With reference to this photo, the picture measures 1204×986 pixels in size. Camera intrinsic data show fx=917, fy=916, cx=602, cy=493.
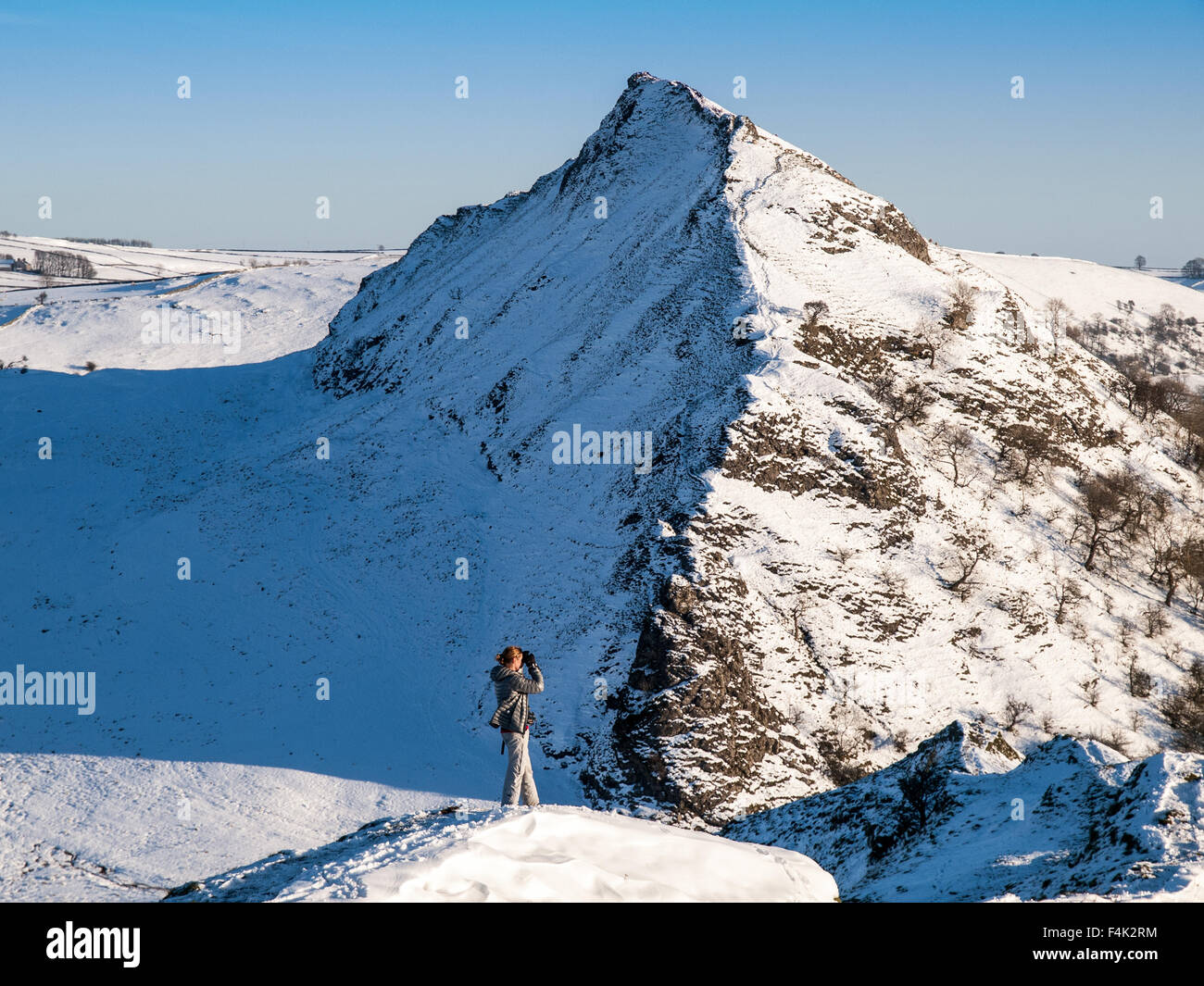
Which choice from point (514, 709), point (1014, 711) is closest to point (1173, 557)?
point (1014, 711)

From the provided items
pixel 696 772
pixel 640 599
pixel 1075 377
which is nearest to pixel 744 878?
pixel 696 772

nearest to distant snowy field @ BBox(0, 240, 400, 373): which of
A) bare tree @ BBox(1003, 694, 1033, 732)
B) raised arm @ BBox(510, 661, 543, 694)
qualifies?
bare tree @ BBox(1003, 694, 1033, 732)

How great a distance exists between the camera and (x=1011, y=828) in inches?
554

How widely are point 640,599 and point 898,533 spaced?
A: 10586 millimetres

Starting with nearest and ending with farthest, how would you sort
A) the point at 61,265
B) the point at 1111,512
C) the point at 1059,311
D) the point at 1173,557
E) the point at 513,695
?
the point at 513,695, the point at 1173,557, the point at 1111,512, the point at 1059,311, the point at 61,265

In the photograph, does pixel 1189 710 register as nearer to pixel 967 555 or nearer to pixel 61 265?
pixel 967 555

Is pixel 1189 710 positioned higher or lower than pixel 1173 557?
lower

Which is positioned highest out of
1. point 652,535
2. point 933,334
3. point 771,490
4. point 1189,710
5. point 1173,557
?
point 933,334

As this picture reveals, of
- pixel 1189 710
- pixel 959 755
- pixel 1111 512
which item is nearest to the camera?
pixel 959 755

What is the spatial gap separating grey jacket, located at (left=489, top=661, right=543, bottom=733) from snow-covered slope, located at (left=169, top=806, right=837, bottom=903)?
2536 mm

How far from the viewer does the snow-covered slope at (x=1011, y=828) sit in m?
11.4

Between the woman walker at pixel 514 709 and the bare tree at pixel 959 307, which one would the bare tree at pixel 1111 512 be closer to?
the bare tree at pixel 959 307

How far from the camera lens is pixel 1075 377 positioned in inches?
1754

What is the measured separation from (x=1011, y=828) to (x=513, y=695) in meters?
8.00
